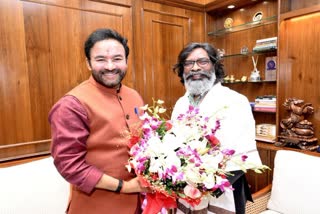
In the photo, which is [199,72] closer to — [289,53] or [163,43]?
[163,43]

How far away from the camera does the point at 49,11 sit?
1.95 meters

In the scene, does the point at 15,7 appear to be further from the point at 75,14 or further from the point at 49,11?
the point at 75,14

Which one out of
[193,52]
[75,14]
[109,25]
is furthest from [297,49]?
[75,14]

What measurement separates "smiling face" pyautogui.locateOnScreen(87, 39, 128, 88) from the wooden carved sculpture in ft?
6.21

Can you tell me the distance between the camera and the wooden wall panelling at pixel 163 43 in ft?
Result: 8.31

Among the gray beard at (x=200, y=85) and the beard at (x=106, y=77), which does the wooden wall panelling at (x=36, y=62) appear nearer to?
the gray beard at (x=200, y=85)

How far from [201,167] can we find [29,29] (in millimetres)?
1752

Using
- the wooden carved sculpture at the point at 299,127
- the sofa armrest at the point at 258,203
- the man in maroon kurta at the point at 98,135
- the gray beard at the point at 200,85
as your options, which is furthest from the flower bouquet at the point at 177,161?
the wooden carved sculpture at the point at 299,127

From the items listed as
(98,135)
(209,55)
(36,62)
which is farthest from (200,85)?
(36,62)

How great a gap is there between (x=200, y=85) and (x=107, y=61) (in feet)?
2.82

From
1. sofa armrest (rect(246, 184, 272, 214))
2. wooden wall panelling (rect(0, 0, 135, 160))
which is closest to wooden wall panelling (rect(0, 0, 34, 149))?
wooden wall panelling (rect(0, 0, 135, 160))

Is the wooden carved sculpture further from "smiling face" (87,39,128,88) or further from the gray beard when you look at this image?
"smiling face" (87,39,128,88)

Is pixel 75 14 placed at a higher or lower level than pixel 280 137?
higher

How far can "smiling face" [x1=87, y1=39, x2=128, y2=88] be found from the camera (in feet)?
3.27
